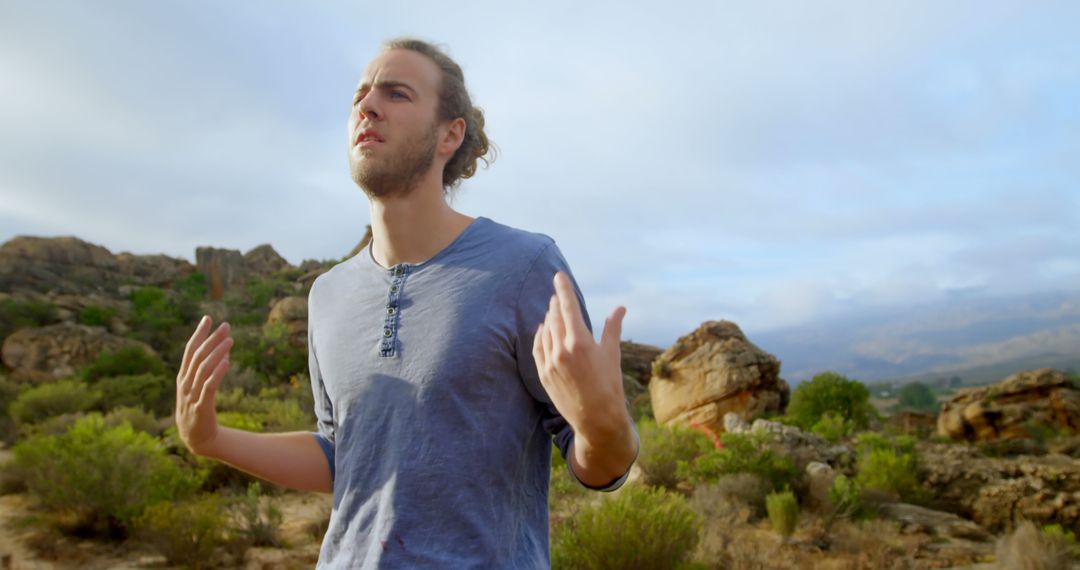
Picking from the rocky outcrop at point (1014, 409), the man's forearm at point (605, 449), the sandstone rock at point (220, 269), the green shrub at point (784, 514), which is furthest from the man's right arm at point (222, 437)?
the sandstone rock at point (220, 269)

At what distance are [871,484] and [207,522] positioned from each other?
7.96m

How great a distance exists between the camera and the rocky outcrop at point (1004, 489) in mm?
8469

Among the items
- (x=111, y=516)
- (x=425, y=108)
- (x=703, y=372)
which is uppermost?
(x=425, y=108)

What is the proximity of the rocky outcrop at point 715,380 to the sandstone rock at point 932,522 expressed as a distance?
396cm

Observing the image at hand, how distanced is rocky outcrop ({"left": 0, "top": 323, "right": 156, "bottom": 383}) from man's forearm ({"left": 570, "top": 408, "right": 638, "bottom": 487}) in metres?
20.5

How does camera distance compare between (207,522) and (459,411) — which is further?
(207,522)

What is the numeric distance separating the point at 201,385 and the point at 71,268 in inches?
1531

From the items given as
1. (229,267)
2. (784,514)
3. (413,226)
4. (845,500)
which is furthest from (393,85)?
(229,267)

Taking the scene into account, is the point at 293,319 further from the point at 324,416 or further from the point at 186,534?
the point at 324,416

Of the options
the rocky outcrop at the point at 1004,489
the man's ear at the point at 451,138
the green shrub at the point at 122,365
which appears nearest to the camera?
the man's ear at the point at 451,138

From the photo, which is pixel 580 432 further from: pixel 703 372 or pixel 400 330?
pixel 703 372

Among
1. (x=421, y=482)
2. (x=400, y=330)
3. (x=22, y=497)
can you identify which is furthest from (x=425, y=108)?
(x=22, y=497)

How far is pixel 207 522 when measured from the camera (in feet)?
21.9

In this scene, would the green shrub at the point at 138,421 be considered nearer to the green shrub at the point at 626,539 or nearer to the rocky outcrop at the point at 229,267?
the green shrub at the point at 626,539
